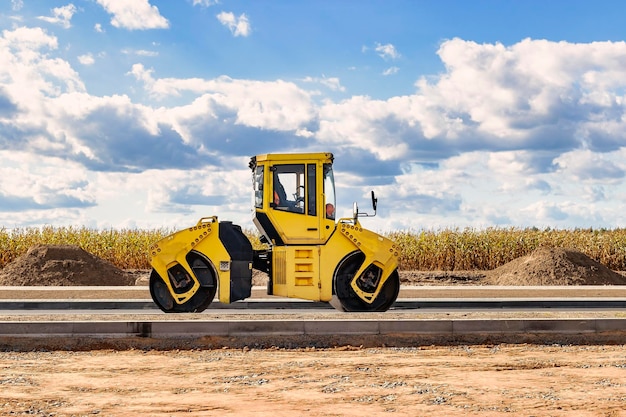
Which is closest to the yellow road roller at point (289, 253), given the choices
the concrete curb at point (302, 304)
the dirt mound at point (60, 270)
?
the concrete curb at point (302, 304)

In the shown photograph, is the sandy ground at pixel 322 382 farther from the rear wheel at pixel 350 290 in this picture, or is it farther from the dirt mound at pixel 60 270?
the dirt mound at pixel 60 270

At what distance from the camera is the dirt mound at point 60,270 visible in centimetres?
2433

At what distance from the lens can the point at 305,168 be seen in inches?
585

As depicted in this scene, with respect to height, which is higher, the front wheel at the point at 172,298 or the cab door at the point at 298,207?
the cab door at the point at 298,207

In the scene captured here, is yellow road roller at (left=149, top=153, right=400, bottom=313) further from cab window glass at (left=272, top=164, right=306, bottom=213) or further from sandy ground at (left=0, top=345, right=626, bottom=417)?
sandy ground at (left=0, top=345, right=626, bottom=417)

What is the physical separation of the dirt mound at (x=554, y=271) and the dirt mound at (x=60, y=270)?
40.1ft

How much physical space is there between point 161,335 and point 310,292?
3.77 metres

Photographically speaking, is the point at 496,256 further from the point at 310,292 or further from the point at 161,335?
the point at 161,335

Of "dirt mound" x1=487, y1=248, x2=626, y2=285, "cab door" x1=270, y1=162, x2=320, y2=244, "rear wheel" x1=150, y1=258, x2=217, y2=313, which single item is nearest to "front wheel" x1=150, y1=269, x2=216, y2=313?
"rear wheel" x1=150, y1=258, x2=217, y2=313

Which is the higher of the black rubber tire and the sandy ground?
the black rubber tire

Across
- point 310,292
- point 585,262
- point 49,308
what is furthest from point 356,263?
point 585,262

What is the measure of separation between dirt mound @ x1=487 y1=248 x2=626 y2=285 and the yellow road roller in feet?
39.1

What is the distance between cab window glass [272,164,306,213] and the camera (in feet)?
48.9

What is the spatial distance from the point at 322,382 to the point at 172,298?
6634mm
